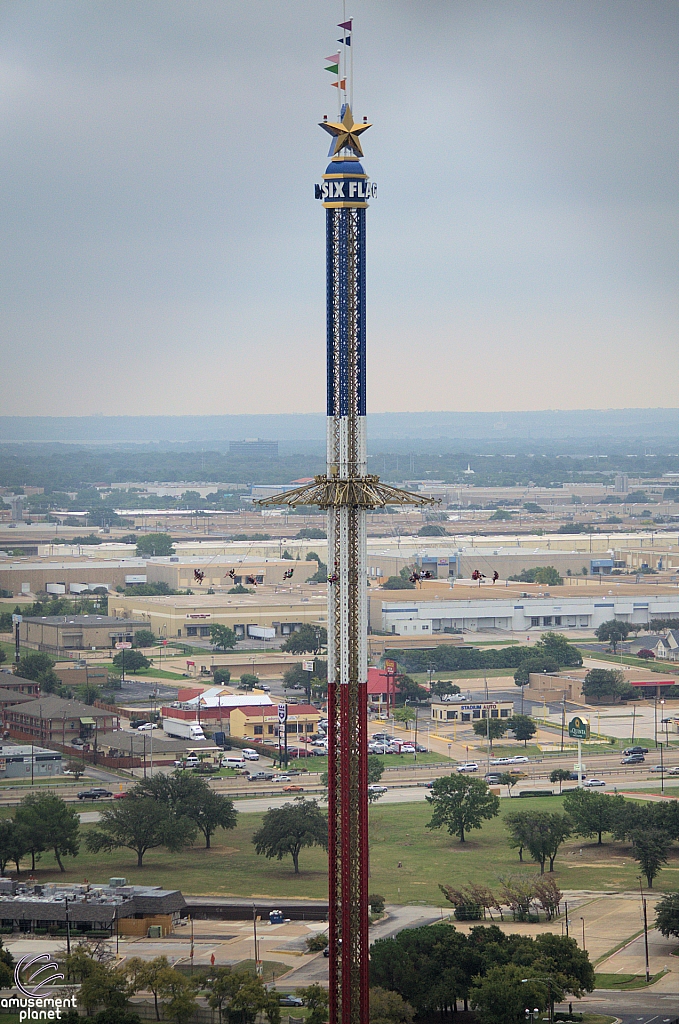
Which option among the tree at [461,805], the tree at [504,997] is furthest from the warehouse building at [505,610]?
the tree at [504,997]

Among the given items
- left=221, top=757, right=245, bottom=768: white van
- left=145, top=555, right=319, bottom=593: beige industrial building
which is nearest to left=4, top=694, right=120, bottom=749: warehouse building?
left=221, top=757, right=245, bottom=768: white van

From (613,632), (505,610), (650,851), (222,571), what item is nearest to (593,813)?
(650,851)

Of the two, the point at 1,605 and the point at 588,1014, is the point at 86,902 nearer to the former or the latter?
the point at 588,1014

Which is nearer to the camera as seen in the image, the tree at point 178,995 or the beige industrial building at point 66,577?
the tree at point 178,995

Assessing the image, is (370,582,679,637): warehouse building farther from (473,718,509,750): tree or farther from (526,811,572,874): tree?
(526,811,572,874): tree

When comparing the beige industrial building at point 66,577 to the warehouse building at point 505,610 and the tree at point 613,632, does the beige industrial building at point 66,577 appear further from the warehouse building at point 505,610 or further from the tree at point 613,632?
the tree at point 613,632
